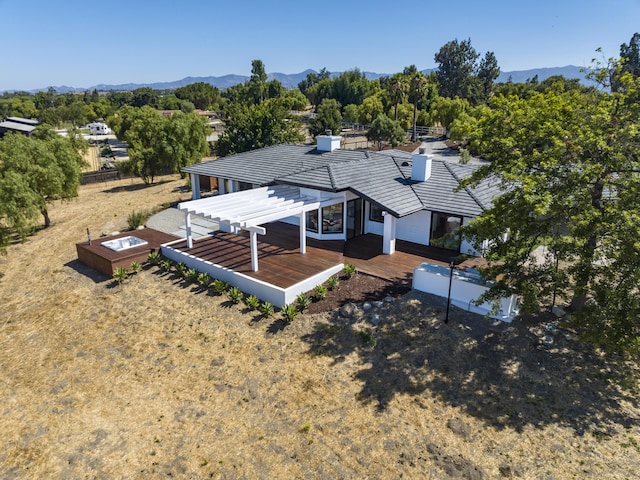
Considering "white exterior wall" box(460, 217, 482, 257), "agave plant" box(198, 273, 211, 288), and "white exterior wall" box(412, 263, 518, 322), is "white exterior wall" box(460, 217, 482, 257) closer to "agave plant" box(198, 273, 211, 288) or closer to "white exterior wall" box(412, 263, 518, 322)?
"white exterior wall" box(412, 263, 518, 322)

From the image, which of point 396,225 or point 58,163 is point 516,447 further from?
point 58,163

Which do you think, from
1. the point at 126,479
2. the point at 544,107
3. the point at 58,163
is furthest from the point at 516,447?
the point at 58,163

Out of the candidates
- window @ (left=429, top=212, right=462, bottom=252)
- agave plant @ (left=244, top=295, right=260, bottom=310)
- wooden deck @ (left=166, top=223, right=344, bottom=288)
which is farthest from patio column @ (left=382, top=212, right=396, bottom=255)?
agave plant @ (left=244, top=295, right=260, bottom=310)

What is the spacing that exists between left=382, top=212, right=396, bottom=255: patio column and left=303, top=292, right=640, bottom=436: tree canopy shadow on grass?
5.38m

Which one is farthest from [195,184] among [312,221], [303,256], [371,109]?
[371,109]

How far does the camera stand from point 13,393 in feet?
48.7

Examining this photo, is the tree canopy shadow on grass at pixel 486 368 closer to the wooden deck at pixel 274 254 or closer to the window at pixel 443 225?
the wooden deck at pixel 274 254

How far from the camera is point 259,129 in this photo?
148 feet

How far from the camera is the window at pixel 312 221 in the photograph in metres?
24.4

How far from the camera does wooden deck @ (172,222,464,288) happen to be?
19969 millimetres

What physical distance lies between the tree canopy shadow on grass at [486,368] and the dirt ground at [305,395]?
5 cm

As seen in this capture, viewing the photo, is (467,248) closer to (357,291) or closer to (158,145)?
(357,291)

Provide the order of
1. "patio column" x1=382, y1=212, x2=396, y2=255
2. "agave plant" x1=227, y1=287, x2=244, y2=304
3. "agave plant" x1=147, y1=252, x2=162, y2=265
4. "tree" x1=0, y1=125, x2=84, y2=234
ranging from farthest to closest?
"tree" x1=0, y1=125, x2=84, y2=234
"agave plant" x1=147, y1=252, x2=162, y2=265
"patio column" x1=382, y1=212, x2=396, y2=255
"agave plant" x1=227, y1=287, x2=244, y2=304

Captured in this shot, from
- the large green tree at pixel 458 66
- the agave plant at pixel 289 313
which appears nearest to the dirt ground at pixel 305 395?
the agave plant at pixel 289 313
